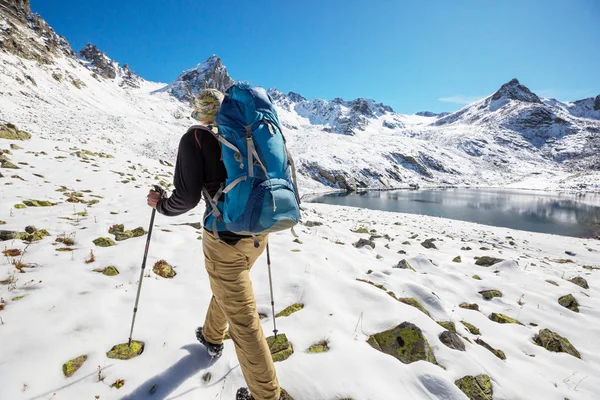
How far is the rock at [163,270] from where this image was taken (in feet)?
15.9

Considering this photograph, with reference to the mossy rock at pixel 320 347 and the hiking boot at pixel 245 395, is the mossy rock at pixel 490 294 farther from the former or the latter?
the hiking boot at pixel 245 395

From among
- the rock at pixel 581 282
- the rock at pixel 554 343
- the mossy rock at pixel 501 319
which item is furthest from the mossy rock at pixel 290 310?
the rock at pixel 581 282

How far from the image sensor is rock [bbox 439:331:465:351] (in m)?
3.68

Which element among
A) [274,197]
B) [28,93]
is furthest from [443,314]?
[28,93]

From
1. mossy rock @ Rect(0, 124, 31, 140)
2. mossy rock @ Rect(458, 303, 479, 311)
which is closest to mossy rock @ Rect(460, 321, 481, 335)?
mossy rock @ Rect(458, 303, 479, 311)

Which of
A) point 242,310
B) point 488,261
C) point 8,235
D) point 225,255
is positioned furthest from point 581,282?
point 8,235

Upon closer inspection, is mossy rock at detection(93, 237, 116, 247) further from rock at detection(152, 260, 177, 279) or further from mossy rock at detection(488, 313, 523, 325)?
mossy rock at detection(488, 313, 523, 325)

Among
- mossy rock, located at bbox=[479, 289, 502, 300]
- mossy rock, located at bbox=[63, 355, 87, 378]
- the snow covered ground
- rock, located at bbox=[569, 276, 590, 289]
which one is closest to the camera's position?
mossy rock, located at bbox=[63, 355, 87, 378]

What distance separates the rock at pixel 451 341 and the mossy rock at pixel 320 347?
66.0 inches

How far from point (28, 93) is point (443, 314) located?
63.2 meters

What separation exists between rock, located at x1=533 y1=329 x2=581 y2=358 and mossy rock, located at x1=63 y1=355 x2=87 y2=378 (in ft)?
21.2

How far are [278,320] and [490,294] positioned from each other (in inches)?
209

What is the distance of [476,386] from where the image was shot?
3.11 metres

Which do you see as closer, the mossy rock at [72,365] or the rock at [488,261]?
the mossy rock at [72,365]
